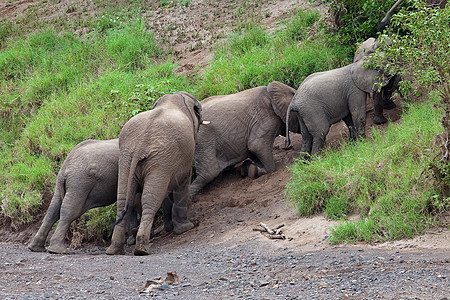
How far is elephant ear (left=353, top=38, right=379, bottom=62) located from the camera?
9102 mm

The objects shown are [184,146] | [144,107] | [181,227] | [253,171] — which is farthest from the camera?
[144,107]

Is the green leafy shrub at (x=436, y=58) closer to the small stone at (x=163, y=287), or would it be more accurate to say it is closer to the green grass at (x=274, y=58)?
the small stone at (x=163, y=287)

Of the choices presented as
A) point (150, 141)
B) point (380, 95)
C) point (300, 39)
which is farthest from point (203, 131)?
point (300, 39)

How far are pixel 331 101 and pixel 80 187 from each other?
3909mm

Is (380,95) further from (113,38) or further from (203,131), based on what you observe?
(113,38)

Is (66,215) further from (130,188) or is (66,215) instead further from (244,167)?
(244,167)

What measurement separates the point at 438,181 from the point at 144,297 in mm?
3203

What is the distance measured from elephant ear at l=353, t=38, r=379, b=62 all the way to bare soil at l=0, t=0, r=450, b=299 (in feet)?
3.66

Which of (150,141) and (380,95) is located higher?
(150,141)

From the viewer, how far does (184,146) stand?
7.99m

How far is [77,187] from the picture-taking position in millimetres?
8266

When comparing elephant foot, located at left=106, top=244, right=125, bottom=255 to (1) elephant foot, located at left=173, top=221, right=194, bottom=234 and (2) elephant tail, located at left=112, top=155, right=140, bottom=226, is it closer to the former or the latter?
(2) elephant tail, located at left=112, top=155, right=140, bottom=226

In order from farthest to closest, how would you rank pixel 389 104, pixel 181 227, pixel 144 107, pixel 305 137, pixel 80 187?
pixel 144 107
pixel 389 104
pixel 305 137
pixel 181 227
pixel 80 187

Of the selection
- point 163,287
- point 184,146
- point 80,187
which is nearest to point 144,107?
point 80,187
